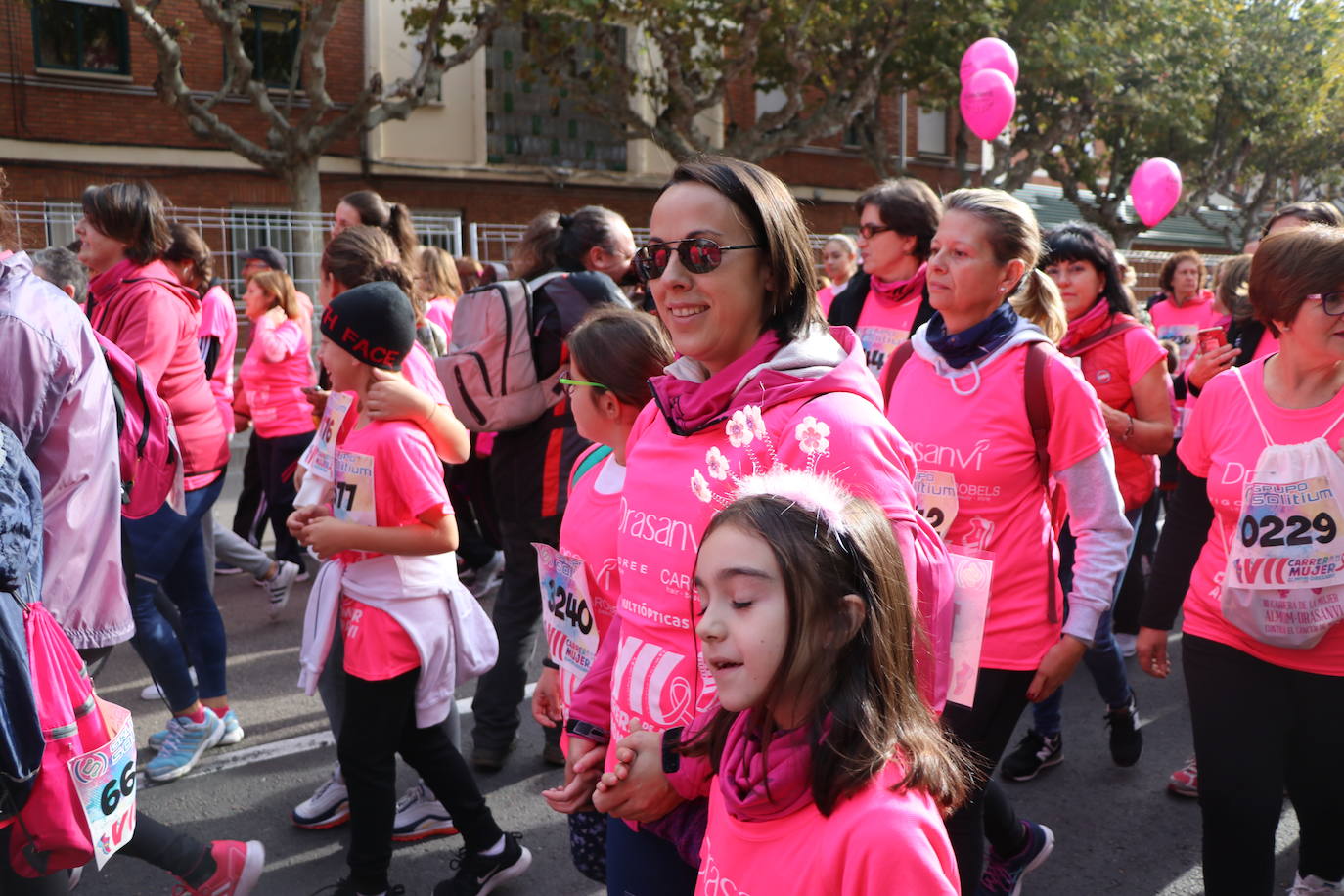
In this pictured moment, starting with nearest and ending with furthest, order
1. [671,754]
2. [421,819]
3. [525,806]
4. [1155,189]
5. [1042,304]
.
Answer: [671,754]
[1042,304]
[421,819]
[525,806]
[1155,189]

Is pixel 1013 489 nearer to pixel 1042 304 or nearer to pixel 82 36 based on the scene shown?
pixel 1042 304

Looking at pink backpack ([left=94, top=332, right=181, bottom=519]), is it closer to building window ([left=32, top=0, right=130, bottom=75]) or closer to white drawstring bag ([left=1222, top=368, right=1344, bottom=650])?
white drawstring bag ([left=1222, top=368, right=1344, bottom=650])

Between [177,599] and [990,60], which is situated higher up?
[990,60]

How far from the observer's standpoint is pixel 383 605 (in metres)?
3.37

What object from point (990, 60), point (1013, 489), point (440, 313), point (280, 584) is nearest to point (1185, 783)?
point (1013, 489)

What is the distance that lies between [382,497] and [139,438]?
0.66 metres

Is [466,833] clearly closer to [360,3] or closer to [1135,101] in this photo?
[360,3]

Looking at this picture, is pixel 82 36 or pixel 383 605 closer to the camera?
pixel 383 605

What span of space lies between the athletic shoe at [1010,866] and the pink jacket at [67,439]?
8.15 ft

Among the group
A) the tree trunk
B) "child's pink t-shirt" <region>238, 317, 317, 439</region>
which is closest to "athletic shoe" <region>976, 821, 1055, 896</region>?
"child's pink t-shirt" <region>238, 317, 317, 439</region>

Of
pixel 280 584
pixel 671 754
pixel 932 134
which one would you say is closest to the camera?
pixel 671 754

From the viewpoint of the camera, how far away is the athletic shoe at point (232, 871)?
132 inches

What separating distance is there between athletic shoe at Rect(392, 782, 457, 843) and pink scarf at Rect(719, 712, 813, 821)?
2.50 meters

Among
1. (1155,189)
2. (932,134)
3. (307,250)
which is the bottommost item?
(307,250)
